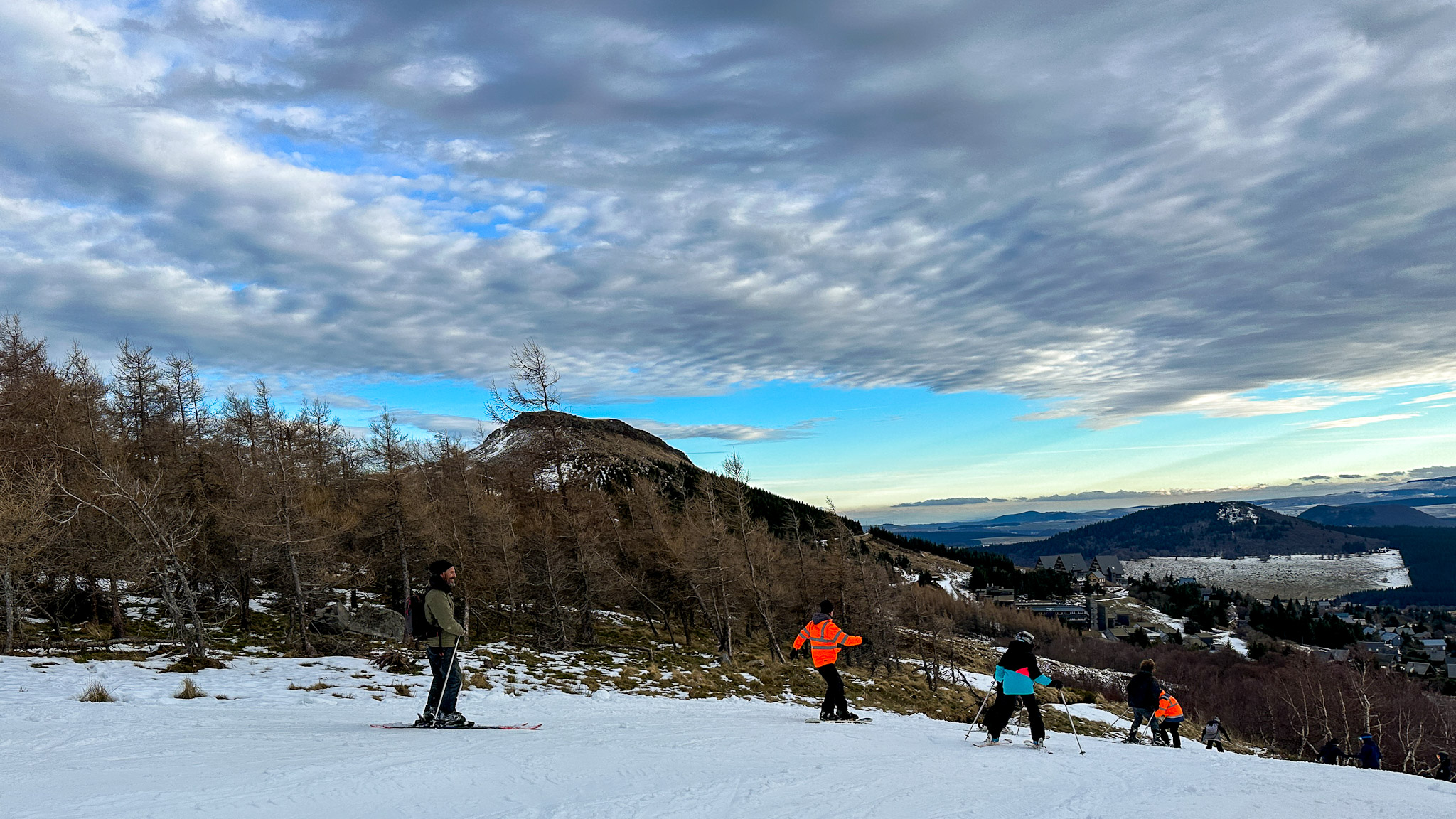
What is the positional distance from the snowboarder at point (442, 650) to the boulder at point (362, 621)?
55.3ft

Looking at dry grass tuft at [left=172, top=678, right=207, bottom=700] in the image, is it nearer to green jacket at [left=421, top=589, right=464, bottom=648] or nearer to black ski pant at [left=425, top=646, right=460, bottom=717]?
black ski pant at [left=425, top=646, right=460, bottom=717]

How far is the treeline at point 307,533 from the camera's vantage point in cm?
2300

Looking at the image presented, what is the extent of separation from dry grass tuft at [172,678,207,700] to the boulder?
12088 mm

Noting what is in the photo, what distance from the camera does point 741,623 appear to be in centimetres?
4572

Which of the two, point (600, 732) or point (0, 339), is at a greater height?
point (0, 339)

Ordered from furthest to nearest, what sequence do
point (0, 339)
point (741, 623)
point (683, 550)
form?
1. point (741, 623)
2. point (683, 550)
3. point (0, 339)

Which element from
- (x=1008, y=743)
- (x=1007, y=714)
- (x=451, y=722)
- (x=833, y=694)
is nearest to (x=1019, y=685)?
(x=1007, y=714)

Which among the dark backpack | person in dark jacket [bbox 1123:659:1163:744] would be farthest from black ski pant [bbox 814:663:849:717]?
person in dark jacket [bbox 1123:659:1163:744]

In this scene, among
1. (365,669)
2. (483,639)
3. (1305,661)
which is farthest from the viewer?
(1305,661)

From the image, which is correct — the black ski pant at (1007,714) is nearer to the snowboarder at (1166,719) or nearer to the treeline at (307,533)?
the snowboarder at (1166,719)

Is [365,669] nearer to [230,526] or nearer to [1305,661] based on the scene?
[230,526]

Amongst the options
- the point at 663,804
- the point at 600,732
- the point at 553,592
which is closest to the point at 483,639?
the point at 553,592

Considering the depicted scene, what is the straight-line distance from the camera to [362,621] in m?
28.7

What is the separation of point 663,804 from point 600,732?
18.4 ft
